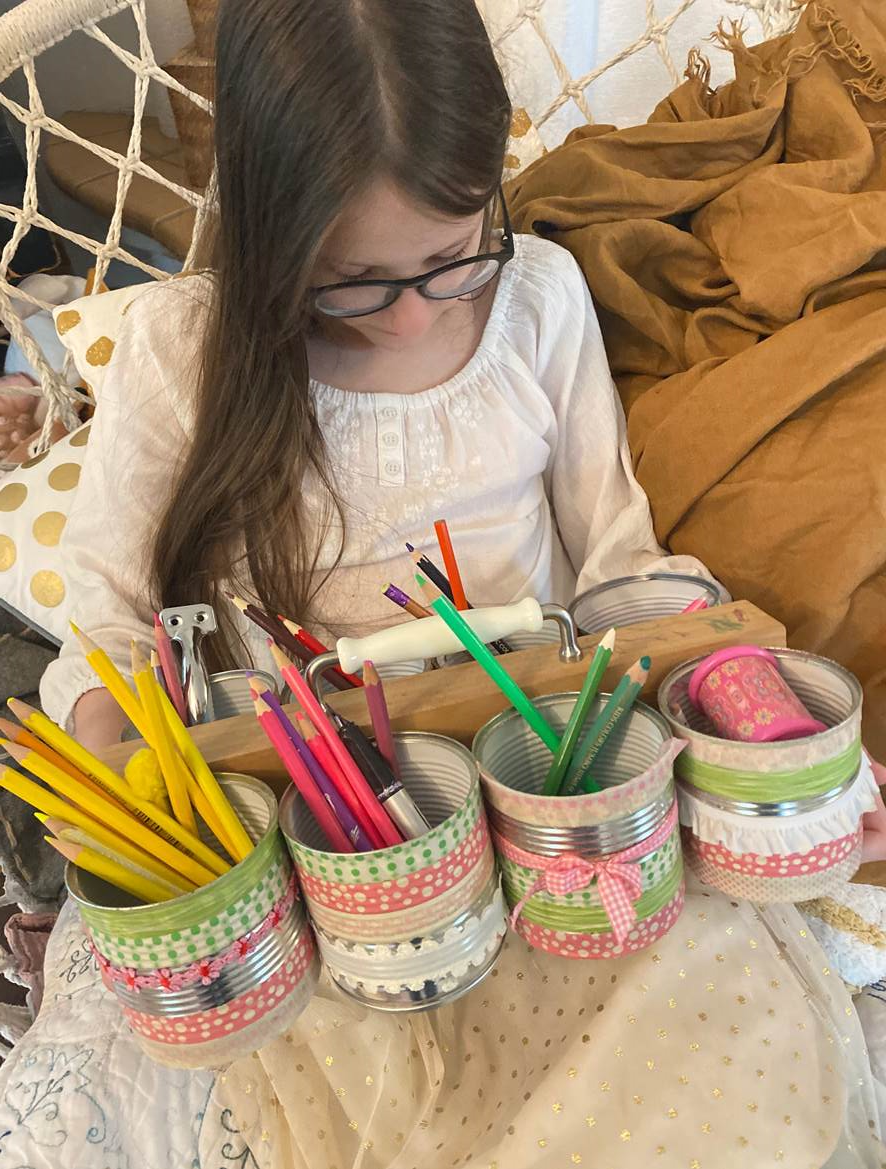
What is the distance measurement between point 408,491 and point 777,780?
15.9 inches

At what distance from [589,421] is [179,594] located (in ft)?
1.19

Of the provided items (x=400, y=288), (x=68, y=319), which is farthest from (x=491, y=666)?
(x=68, y=319)

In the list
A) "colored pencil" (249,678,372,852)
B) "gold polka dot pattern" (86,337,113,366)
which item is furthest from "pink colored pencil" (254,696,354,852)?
"gold polka dot pattern" (86,337,113,366)

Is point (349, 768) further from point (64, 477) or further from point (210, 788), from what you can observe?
point (64, 477)

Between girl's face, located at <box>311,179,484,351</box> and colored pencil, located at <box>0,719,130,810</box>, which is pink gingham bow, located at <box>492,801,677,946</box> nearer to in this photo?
colored pencil, located at <box>0,719,130,810</box>

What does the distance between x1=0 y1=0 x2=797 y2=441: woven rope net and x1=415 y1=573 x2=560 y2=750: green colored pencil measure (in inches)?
18.3

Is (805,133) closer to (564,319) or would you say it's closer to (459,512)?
(564,319)

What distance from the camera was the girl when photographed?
430mm

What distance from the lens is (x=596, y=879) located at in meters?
0.37

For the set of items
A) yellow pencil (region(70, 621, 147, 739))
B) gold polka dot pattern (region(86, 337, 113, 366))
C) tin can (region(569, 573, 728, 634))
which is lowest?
tin can (region(569, 573, 728, 634))

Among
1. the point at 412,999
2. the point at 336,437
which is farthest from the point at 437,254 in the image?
the point at 412,999

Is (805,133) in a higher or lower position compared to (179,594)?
higher

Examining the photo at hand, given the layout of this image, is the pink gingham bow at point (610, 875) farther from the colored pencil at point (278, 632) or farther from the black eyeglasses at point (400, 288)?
the black eyeglasses at point (400, 288)

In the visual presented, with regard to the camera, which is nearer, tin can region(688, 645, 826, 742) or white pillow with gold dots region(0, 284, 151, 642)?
tin can region(688, 645, 826, 742)
